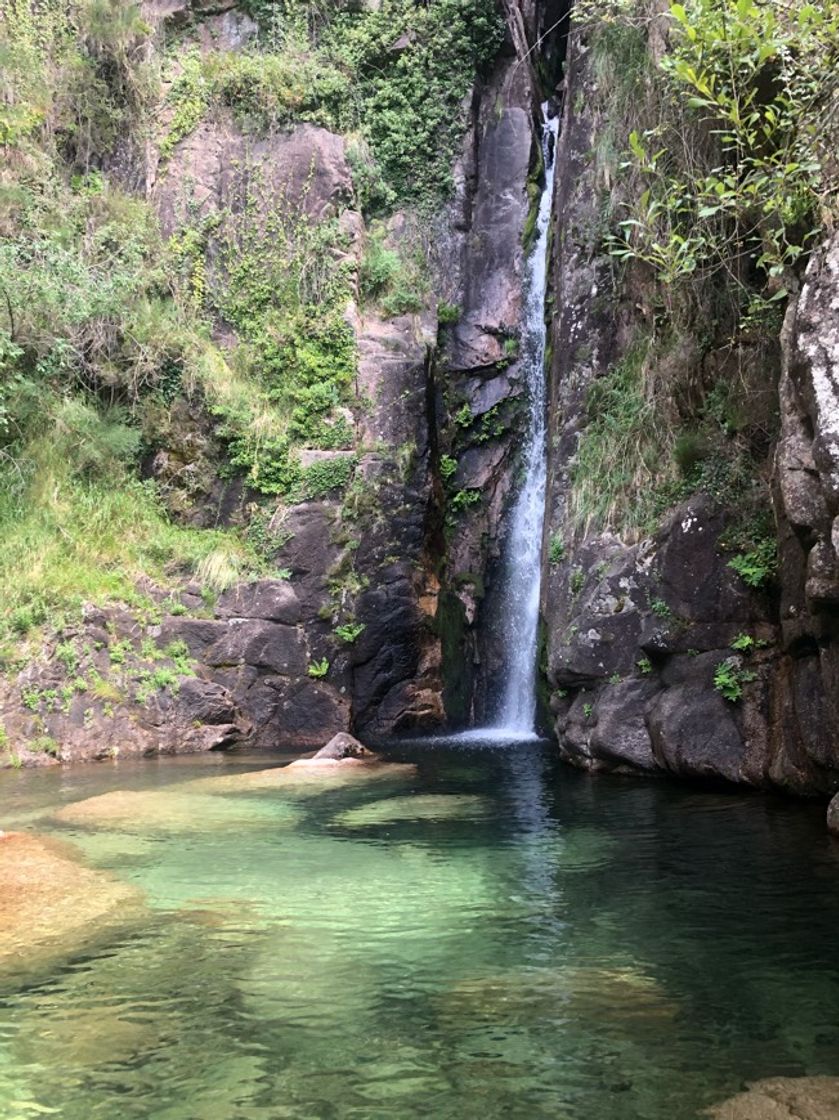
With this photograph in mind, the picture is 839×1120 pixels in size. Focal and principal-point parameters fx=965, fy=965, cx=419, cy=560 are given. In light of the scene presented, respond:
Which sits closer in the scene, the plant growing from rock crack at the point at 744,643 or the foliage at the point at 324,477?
the plant growing from rock crack at the point at 744,643

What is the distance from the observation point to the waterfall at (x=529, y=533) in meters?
16.2

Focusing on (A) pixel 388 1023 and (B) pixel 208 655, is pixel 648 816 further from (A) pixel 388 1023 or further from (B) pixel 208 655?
(B) pixel 208 655

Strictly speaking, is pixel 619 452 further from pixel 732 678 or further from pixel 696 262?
pixel 732 678

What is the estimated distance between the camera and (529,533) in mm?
17094

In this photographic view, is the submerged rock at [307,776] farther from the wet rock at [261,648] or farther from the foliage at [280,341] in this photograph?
the foliage at [280,341]

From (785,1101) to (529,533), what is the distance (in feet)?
45.2

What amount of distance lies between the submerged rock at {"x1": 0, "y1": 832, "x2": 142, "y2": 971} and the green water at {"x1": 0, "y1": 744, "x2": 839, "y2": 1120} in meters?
0.21

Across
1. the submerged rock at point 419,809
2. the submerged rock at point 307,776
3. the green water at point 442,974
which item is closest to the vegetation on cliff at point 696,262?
the submerged rock at point 419,809

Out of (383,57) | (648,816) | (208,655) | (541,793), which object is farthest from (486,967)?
(383,57)

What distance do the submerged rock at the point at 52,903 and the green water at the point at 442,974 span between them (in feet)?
0.69

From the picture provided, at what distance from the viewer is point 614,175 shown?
14562 mm

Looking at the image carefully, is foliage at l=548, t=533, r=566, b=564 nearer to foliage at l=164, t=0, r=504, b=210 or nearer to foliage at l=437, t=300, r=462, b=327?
foliage at l=437, t=300, r=462, b=327

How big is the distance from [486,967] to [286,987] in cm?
105

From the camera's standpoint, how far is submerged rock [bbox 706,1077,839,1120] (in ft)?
11.4
